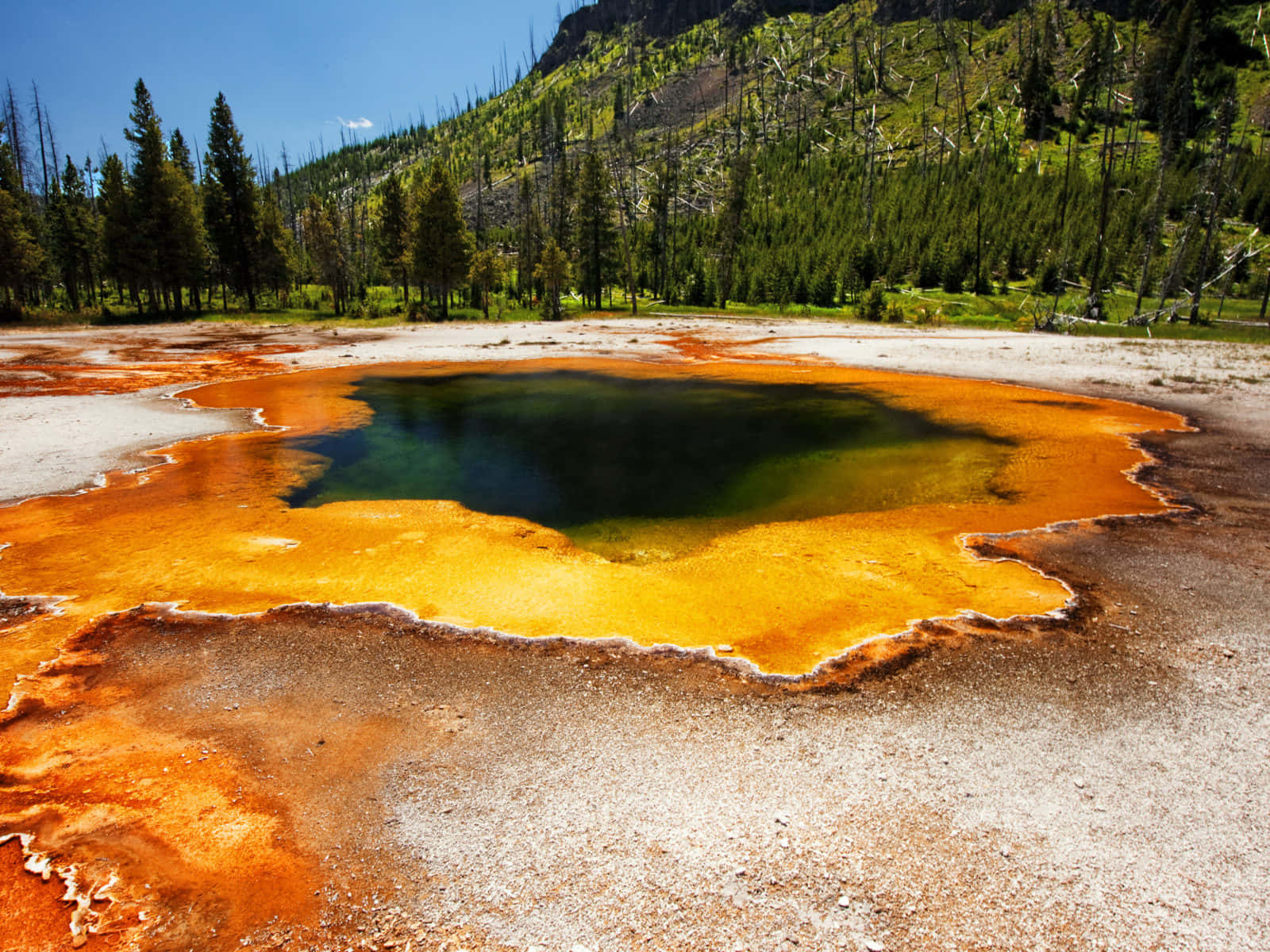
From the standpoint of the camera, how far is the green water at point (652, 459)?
12.4m

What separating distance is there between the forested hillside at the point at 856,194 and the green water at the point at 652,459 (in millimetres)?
35475

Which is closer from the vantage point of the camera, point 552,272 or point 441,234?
point 441,234

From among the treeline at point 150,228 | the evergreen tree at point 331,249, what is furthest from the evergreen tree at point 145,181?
the evergreen tree at point 331,249

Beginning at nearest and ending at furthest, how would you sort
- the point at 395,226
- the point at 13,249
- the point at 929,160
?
the point at 13,249 < the point at 395,226 < the point at 929,160

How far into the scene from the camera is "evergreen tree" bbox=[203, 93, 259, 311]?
184 feet

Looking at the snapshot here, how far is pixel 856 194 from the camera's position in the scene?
94.4m

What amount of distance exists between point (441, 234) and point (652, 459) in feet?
162

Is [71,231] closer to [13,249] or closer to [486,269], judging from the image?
[13,249]

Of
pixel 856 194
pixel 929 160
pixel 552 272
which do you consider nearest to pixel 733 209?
pixel 552 272


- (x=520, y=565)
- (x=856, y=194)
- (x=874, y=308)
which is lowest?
(x=520, y=565)

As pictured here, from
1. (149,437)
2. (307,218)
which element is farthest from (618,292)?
(149,437)

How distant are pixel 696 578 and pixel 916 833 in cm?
476

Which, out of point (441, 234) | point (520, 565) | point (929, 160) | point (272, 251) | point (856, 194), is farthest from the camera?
point (929, 160)

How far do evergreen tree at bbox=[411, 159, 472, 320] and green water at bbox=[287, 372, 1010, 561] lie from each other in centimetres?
3668
